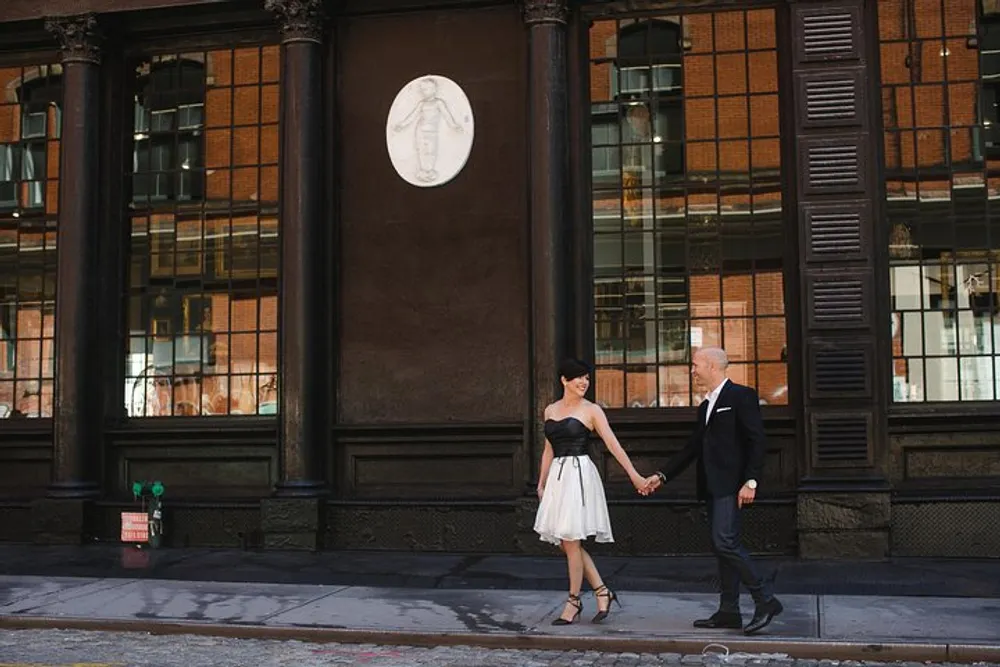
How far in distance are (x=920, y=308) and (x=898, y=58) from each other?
2625 millimetres

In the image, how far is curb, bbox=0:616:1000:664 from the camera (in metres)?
7.88

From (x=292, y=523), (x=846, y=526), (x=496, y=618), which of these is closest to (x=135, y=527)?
(x=292, y=523)

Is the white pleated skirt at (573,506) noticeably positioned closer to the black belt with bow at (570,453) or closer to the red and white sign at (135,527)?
the black belt with bow at (570,453)

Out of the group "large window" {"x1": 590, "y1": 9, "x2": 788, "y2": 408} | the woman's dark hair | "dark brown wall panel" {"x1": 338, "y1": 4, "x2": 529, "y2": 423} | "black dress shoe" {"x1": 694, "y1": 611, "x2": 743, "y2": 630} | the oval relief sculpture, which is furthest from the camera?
the oval relief sculpture

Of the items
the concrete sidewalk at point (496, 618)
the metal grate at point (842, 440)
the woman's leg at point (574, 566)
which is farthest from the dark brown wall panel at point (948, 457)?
the woman's leg at point (574, 566)

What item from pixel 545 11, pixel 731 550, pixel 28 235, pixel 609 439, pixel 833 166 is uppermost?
pixel 545 11

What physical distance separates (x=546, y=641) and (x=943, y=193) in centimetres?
698

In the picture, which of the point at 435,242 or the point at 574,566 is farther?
the point at 435,242

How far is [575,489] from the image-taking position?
28.8 feet

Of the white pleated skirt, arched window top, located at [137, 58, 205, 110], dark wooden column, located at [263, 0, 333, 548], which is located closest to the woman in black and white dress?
the white pleated skirt

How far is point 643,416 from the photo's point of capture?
509 inches

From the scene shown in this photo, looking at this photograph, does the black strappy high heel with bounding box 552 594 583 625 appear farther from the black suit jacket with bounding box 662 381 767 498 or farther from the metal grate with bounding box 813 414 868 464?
the metal grate with bounding box 813 414 868 464

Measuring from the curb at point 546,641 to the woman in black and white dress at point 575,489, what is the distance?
532 millimetres

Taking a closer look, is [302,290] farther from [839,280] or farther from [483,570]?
[839,280]
